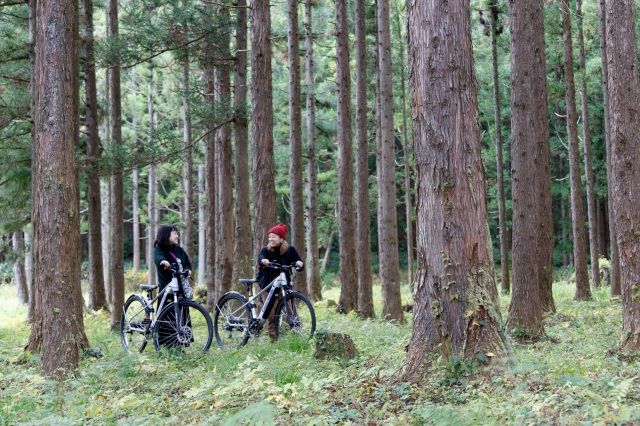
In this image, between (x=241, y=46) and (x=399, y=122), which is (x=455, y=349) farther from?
(x=399, y=122)

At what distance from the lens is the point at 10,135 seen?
14.9 m

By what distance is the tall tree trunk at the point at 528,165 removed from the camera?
10359 mm

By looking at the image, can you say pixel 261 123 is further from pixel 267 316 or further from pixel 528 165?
pixel 528 165

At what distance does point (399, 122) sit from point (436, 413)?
2623 centimetres

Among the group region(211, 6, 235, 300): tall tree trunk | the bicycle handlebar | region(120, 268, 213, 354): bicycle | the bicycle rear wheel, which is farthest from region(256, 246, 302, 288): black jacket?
region(211, 6, 235, 300): tall tree trunk

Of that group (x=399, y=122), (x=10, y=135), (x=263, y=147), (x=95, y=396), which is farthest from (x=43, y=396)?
(x=399, y=122)

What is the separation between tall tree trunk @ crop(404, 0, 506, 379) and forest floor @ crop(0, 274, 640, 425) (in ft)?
1.12

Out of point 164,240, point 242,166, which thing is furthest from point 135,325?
point 242,166

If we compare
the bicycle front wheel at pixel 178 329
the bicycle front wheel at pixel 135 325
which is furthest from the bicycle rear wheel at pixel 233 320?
the bicycle front wheel at pixel 135 325

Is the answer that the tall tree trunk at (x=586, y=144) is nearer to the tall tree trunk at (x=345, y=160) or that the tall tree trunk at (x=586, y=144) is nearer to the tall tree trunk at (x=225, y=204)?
the tall tree trunk at (x=345, y=160)

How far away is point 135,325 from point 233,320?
1.48 m

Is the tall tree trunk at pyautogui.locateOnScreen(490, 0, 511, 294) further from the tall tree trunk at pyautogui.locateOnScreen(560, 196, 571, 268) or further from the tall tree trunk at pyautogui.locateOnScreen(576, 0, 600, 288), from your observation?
the tall tree trunk at pyautogui.locateOnScreen(560, 196, 571, 268)

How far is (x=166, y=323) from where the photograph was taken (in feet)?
→ 32.0

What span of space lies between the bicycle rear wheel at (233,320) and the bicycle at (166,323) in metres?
0.41
